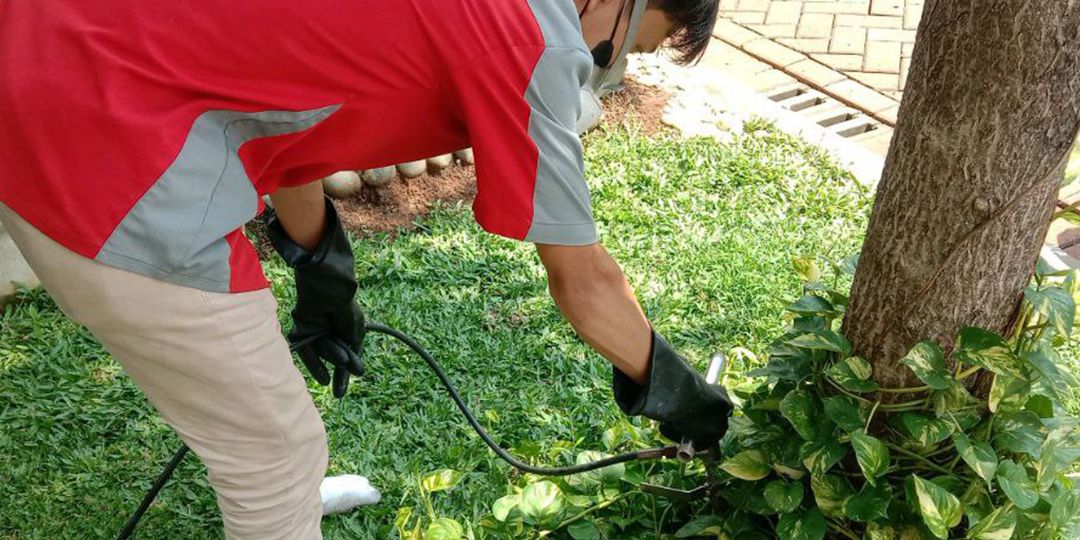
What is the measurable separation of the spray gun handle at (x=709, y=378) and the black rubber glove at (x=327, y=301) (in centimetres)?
82

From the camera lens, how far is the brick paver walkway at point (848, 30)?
4.75 meters

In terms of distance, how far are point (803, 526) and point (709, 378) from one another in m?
0.54

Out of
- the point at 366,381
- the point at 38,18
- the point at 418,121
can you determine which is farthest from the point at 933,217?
the point at 366,381

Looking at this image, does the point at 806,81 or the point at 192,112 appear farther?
the point at 806,81

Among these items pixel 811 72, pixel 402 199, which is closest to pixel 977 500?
pixel 402 199

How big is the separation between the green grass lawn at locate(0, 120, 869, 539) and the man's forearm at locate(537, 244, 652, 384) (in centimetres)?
78

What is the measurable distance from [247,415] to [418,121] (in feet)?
1.79

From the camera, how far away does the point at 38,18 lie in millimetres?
1549

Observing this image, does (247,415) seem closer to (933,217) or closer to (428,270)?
(933,217)

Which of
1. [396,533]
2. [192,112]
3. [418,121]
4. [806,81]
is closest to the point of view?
[192,112]

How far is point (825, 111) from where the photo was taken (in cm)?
447

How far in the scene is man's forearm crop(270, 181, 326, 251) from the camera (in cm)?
231

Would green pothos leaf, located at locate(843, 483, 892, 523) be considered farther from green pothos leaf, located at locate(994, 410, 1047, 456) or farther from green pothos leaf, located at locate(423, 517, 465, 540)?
green pothos leaf, located at locate(423, 517, 465, 540)

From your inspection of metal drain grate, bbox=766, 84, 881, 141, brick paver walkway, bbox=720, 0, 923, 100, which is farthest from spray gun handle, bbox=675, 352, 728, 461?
brick paver walkway, bbox=720, 0, 923, 100
